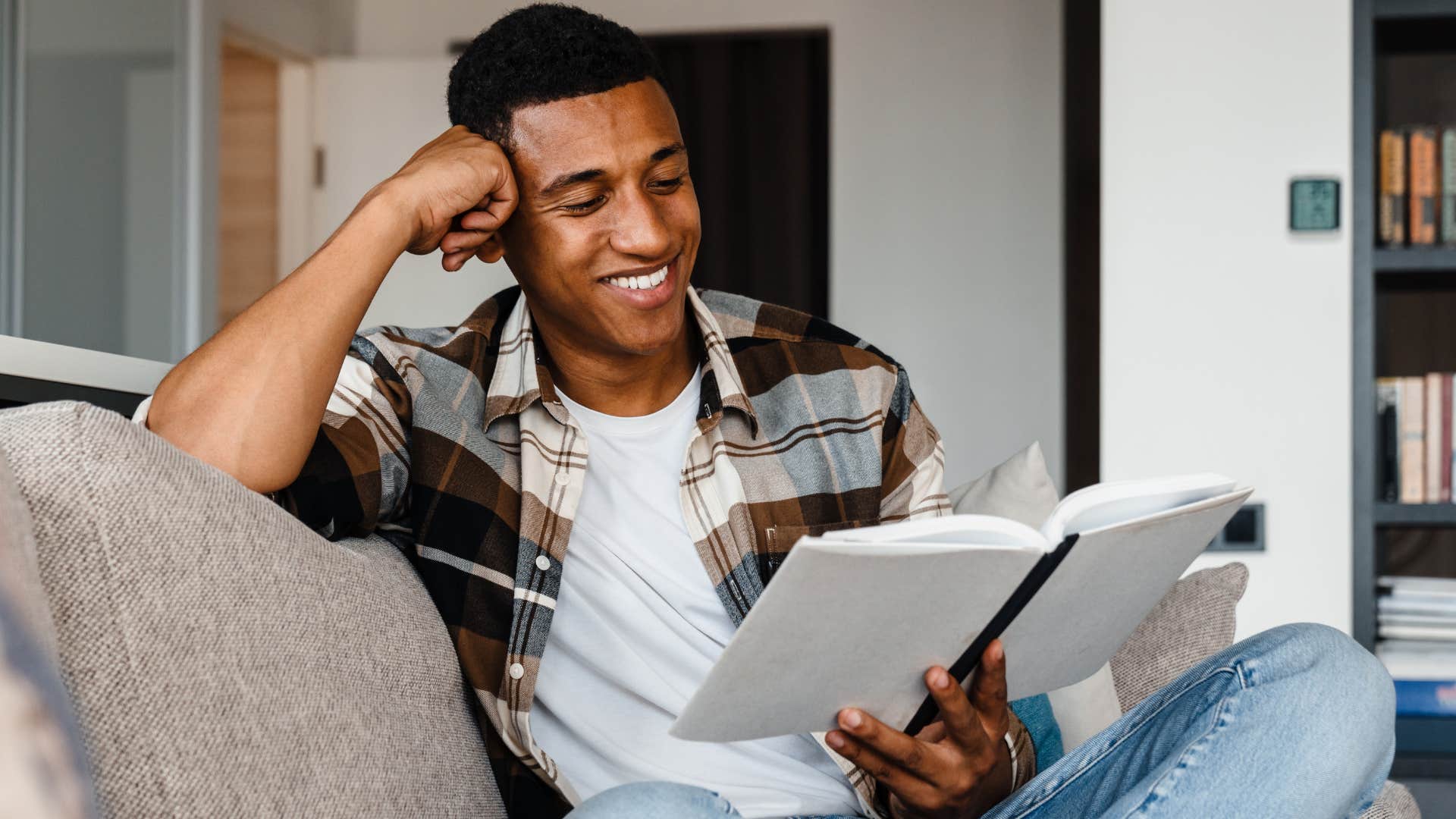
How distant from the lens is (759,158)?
4387mm

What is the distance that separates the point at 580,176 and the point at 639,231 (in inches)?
3.1

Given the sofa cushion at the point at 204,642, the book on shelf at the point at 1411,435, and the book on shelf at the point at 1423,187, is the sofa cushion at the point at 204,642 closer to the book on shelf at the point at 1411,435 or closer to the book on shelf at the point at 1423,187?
the book on shelf at the point at 1411,435

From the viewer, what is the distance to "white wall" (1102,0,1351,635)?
7.30 feet

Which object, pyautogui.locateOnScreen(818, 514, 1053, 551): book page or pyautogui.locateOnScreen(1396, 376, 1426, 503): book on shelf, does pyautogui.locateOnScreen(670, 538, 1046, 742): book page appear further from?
pyautogui.locateOnScreen(1396, 376, 1426, 503): book on shelf

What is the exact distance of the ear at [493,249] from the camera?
132cm

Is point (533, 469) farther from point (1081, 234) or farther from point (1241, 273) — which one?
point (1081, 234)

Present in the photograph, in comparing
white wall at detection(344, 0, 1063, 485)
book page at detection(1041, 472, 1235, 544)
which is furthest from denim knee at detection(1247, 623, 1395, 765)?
white wall at detection(344, 0, 1063, 485)

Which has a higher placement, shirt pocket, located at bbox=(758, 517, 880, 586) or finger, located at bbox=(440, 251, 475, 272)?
finger, located at bbox=(440, 251, 475, 272)

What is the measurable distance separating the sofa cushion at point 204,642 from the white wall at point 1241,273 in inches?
63.3

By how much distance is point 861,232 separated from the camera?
4184 mm

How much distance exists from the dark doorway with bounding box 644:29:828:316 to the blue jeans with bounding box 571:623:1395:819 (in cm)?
338

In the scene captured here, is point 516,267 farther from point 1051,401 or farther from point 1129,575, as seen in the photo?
point 1051,401

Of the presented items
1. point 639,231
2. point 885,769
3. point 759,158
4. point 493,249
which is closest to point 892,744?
point 885,769

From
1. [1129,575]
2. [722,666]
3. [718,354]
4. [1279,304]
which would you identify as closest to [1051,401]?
[1279,304]
